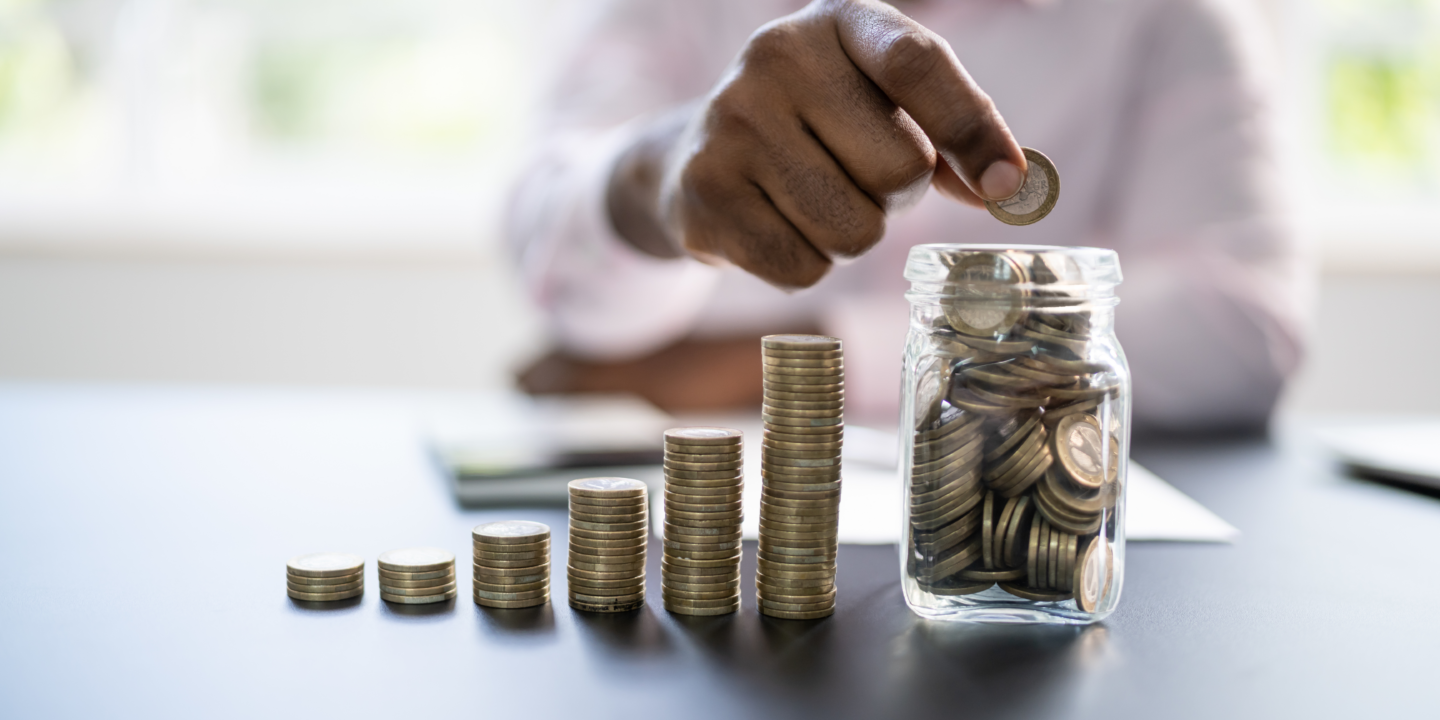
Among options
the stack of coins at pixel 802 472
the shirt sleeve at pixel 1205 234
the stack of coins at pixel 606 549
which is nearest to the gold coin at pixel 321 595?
the stack of coins at pixel 606 549

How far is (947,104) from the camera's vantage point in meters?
0.69

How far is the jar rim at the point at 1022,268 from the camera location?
659 mm

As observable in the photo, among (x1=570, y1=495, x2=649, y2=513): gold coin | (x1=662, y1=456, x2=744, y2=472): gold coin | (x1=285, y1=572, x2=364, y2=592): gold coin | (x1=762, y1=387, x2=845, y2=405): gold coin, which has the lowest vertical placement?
(x1=285, y1=572, x2=364, y2=592): gold coin

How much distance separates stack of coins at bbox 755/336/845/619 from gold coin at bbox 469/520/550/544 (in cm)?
15

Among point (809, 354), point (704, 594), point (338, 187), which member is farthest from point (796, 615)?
point (338, 187)

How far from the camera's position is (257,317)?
3.56 m

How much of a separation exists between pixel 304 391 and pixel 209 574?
46.7 inches

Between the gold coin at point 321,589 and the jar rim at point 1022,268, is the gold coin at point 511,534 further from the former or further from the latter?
the jar rim at point 1022,268

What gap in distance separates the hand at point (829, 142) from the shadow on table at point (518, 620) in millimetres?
295

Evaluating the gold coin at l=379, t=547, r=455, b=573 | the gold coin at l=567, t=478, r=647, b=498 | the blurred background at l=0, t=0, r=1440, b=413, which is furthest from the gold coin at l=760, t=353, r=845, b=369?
the blurred background at l=0, t=0, r=1440, b=413

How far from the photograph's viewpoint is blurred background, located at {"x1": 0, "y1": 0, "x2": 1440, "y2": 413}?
11.6ft

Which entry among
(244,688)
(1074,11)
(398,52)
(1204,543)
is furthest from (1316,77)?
(244,688)

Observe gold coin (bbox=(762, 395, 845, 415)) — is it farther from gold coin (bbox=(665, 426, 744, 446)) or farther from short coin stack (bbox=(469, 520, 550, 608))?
short coin stack (bbox=(469, 520, 550, 608))

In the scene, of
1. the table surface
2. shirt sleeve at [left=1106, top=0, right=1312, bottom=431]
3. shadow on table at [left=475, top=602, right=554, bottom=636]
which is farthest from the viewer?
shirt sleeve at [left=1106, top=0, right=1312, bottom=431]
